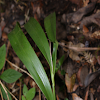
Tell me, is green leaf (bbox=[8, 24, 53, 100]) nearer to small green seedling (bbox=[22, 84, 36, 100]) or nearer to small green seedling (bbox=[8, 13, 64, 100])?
small green seedling (bbox=[8, 13, 64, 100])

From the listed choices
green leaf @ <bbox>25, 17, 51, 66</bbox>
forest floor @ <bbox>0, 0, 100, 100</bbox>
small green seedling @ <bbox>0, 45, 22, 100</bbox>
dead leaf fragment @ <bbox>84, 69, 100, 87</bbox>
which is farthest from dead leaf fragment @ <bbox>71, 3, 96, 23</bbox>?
small green seedling @ <bbox>0, 45, 22, 100</bbox>

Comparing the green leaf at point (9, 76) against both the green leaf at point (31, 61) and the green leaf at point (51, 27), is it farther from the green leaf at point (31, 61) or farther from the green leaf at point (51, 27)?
the green leaf at point (51, 27)

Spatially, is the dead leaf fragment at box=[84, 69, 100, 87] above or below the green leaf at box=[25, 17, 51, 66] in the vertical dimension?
below

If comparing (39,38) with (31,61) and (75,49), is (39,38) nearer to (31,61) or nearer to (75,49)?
(31,61)

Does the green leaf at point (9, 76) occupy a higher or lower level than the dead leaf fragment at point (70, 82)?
higher

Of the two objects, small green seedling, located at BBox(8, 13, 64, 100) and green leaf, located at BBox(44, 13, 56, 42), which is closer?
small green seedling, located at BBox(8, 13, 64, 100)

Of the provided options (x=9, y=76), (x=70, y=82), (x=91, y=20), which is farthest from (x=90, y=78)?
(x=9, y=76)

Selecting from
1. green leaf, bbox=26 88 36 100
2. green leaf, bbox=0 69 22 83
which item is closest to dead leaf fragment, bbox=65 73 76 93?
green leaf, bbox=26 88 36 100

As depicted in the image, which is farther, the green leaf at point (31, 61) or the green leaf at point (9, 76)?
the green leaf at point (9, 76)

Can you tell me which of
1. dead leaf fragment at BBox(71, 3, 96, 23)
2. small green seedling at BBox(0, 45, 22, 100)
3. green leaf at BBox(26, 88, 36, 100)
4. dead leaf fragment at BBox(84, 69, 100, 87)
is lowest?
dead leaf fragment at BBox(84, 69, 100, 87)

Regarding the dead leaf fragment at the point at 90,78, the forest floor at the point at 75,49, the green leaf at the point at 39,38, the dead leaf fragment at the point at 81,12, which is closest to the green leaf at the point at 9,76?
the forest floor at the point at 75,49
